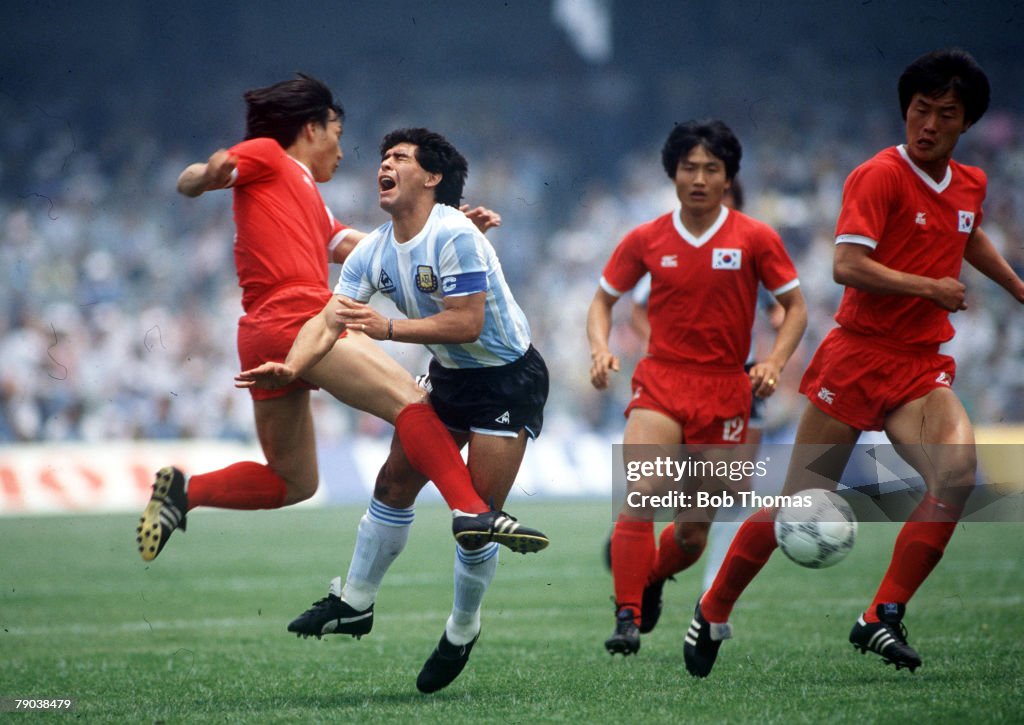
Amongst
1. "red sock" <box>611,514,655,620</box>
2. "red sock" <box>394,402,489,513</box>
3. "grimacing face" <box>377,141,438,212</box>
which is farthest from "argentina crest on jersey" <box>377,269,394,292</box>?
"red sock" <box>611,514,655,620</box>

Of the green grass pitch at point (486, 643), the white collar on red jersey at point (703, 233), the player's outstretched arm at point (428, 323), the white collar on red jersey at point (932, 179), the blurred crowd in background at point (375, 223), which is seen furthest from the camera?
the blurred crowd in background at point (375, 223)

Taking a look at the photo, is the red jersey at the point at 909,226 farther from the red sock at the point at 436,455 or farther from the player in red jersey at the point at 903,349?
the red sock at the point at 436,455

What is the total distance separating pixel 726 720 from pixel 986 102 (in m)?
2.97

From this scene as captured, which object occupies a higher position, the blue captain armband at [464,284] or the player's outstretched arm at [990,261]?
the player's outstretched arm at [990,261]

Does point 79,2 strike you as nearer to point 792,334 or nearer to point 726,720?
point 792,334

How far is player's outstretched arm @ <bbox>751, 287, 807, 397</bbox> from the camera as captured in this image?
5848mm

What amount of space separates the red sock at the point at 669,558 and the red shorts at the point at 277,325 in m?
2.28

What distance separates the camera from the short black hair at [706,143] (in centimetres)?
645

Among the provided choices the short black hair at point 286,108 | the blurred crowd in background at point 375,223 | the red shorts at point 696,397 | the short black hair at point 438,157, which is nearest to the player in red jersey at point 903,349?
the red shorts at point 696,397

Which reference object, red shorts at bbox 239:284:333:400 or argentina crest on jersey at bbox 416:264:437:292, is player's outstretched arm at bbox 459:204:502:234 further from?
red shorts at bbox 239:284:333:400

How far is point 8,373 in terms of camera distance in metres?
17.6

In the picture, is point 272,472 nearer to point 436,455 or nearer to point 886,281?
point 436,455

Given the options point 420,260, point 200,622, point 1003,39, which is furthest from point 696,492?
point 1003,39

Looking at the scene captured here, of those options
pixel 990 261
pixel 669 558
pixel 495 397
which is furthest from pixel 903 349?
pixel 669 558
